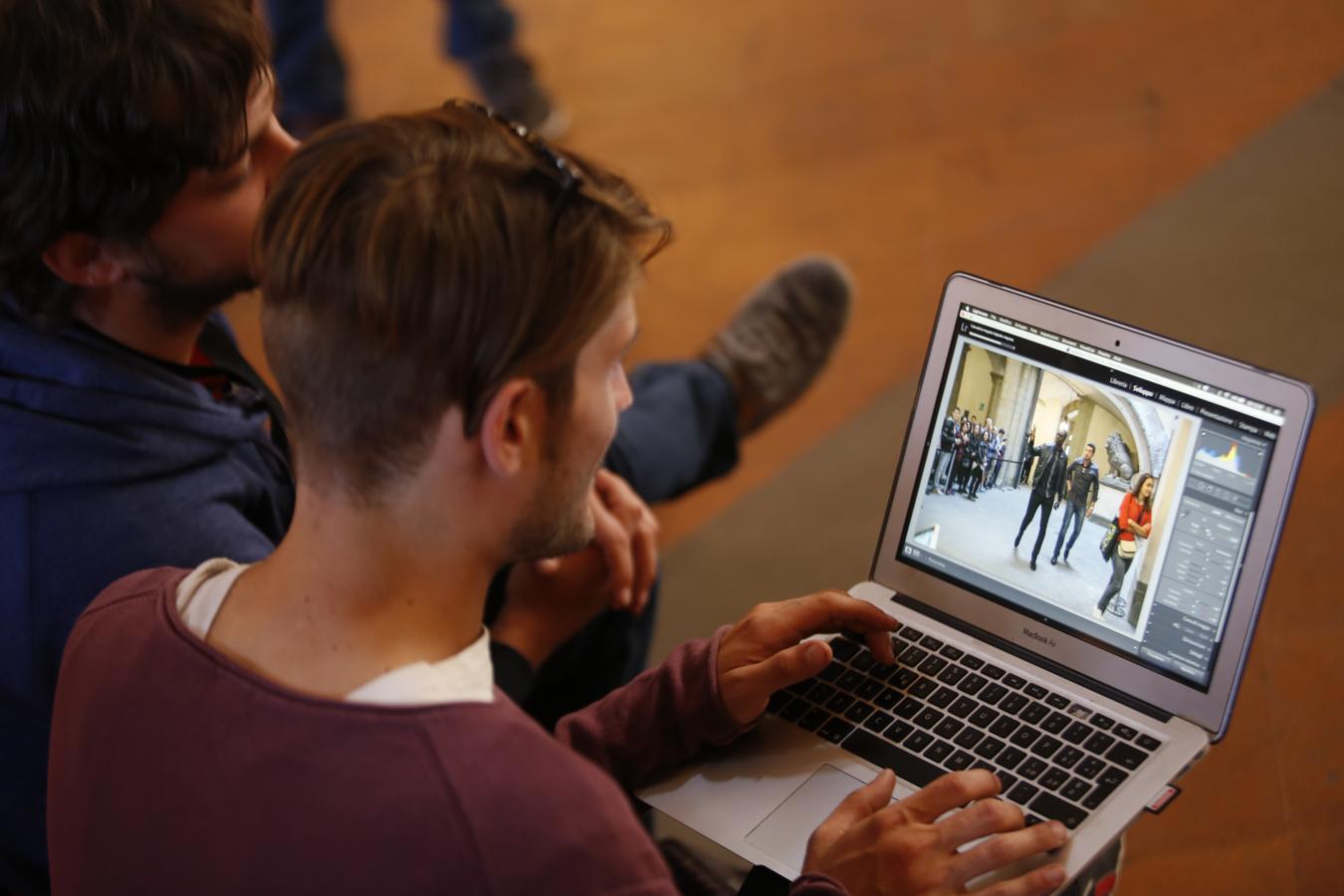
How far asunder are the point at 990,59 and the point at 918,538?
68.1 inches

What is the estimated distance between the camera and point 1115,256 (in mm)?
1996

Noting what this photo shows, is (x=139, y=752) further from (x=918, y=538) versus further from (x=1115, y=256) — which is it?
(x=1115, y=256)

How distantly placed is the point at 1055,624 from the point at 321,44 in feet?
6.82

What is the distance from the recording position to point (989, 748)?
1.03m

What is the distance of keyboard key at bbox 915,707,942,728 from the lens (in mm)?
1055

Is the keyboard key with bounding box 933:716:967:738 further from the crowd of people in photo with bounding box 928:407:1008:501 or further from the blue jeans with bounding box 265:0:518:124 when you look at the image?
the blue jeans with bounding box 265:0:518:124

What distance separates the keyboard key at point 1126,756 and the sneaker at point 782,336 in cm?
110

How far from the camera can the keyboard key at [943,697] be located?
3.50 feet

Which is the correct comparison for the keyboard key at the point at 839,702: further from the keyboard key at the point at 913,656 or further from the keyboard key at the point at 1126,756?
the keyboard key at the point at 1126,756

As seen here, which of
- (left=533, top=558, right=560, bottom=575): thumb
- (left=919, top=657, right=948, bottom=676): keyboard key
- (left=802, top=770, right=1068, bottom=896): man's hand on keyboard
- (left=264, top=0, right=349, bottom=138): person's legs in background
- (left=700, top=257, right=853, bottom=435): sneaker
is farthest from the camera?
(left=264, top=0, right=349, bottom=138): person's legs in background

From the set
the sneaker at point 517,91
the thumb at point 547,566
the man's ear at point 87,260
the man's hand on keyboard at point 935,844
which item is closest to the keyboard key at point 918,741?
the man's hand on keyboard at point 935,844

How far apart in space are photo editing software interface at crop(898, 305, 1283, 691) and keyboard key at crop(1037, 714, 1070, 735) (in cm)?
7

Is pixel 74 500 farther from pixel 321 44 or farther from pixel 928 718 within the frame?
pixel 321 44

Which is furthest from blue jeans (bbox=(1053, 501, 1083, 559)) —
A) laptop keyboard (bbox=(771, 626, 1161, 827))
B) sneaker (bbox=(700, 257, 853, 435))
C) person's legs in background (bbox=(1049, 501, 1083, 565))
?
sneaker (bbox=(700, 257, 853, 435))
